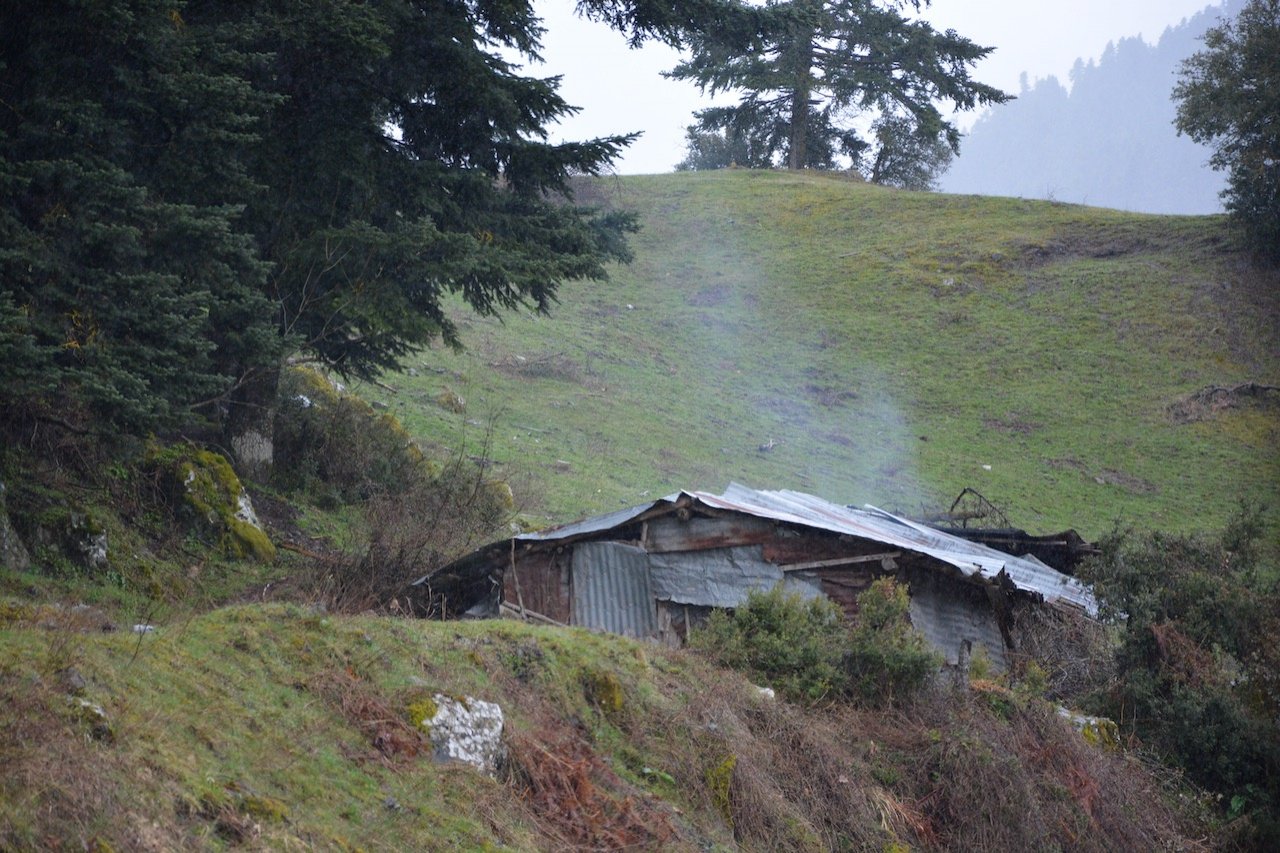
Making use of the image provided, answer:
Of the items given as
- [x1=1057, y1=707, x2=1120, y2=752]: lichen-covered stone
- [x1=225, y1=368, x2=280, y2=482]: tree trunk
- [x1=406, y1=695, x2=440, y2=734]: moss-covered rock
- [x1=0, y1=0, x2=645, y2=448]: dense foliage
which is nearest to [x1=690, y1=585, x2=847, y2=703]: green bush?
[x1=1057, y1=707, x2=1120, y2=752]: lichen-covered stone

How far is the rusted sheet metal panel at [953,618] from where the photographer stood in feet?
45.4

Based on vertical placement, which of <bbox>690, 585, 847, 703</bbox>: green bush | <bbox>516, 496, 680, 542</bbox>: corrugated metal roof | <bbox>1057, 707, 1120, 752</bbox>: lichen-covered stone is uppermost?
<bbox>516, 496, 680, 542</bbox>: corrugated metal roof

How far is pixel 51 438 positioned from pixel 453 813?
6.75 meters

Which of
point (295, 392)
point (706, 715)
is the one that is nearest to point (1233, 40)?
point (295, 392)

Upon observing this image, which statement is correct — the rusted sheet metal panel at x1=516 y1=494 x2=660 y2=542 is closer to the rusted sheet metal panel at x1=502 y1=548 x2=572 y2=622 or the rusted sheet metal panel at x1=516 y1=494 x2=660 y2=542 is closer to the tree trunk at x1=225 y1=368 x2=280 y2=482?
the rusted sheet metal panel at x1=502 y1=548 x2=572 y2=622

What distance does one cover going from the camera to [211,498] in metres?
12.6

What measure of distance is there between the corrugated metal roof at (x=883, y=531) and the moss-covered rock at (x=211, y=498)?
3071 mm

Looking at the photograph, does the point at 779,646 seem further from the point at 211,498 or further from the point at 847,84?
the point at 847,84

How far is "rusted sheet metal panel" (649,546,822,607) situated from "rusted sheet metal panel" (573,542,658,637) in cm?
18

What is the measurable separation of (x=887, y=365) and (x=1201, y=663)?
25.8 m

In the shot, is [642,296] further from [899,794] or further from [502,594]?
[899,794]

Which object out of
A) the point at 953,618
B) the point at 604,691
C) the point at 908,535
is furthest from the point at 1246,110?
the point at 604,691

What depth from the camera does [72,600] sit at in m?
9.21

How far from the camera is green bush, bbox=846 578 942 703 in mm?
11047
